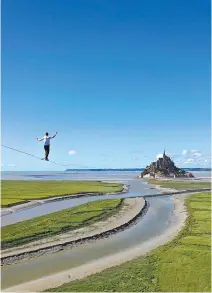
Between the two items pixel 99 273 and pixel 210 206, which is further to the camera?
pixel 210 206

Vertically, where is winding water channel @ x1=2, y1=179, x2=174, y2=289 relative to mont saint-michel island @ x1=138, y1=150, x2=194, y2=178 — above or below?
Answer: below

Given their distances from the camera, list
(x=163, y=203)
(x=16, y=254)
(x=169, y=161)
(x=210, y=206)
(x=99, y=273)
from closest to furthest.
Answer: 1. (x=99, y=273)
2. (x=16, y=254)
3. (x=210, y=206)
4. (x=163, y=203)
5. (x=169, y=161)

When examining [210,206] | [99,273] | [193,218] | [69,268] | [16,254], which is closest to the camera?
[99,273]

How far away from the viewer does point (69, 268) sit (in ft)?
80.8

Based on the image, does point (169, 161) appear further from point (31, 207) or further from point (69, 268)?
point (69, 268)

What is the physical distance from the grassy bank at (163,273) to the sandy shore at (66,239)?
7072 mm

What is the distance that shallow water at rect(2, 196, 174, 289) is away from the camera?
2361cm

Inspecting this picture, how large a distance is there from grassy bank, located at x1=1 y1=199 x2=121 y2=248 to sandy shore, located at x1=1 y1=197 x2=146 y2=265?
1121 millimetres

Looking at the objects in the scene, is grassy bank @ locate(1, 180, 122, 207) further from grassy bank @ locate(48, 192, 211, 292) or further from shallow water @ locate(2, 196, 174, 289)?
grassy bank @ locate(48, 192, 211, 292)

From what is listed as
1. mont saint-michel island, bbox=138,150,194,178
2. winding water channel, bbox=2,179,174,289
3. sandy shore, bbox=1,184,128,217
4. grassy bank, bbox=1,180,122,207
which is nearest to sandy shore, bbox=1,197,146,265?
winding water channel, bbox=2,179,174,289

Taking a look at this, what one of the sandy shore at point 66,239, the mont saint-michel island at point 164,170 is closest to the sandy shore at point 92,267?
the sandy shore at point 66,239

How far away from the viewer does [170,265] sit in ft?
78.0

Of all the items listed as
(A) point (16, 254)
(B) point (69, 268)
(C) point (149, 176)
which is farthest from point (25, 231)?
(C) point (149, 176)

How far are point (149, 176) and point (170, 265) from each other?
14437 cm
